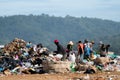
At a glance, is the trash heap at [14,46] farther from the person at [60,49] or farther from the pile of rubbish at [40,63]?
the person at [60,49]

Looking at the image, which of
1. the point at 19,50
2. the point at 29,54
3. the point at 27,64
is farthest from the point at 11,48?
the point at 27,64

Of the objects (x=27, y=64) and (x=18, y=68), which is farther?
(x=27, y=64)

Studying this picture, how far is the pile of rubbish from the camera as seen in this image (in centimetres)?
2114

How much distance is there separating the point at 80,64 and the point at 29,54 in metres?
6.92

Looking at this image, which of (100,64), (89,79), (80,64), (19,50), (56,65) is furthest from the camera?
(19,50)

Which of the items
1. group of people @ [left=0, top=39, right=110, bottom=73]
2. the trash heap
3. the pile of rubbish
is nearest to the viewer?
the pile of rubbish

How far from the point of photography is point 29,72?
21.7 meters

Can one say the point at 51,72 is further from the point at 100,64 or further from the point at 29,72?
the point at 100,64

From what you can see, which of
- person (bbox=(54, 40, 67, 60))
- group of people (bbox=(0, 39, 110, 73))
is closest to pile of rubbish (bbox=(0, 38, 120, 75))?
group of people (bbox=(0, 39, 110, 73))

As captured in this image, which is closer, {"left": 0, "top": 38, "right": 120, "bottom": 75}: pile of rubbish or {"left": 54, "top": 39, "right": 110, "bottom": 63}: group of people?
{"left": 0, "top": 38, "right": 120, "bottom": 75}: pile of rubbish

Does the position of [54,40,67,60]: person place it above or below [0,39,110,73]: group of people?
above

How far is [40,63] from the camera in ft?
82.3

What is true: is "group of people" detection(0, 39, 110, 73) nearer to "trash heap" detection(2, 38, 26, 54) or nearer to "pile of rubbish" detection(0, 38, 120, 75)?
"pile of rubbish" detection(0, 38, 120, 75)

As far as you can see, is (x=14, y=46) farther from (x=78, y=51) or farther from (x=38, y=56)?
(x=78, y=51)
